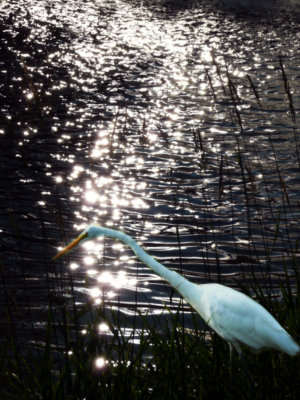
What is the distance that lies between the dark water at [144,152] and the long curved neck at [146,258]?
19 centimetres

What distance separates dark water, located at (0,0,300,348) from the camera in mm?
5324

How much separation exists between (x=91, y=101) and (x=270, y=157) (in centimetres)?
346

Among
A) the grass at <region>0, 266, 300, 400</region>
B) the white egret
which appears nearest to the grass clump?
the grass at <region>0, 266, 300, 400</region>

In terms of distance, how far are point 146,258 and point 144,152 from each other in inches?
224

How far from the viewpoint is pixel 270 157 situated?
28.1ft

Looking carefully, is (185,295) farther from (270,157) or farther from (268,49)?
(268,49)

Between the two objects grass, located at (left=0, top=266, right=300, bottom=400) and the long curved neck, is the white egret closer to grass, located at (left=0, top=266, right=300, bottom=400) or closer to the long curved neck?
the long curved neck

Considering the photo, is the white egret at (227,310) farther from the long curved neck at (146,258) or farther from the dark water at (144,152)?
the dark water at (144,152)

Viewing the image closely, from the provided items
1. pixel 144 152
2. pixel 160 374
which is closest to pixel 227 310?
pixel 160 374

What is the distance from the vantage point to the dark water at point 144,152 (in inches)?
210

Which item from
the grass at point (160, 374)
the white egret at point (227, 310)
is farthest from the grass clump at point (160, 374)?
the white egret at point (227, 310)

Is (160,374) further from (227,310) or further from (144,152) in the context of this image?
(144,152)

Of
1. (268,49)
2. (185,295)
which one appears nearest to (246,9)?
(268,49)

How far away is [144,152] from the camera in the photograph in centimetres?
889
